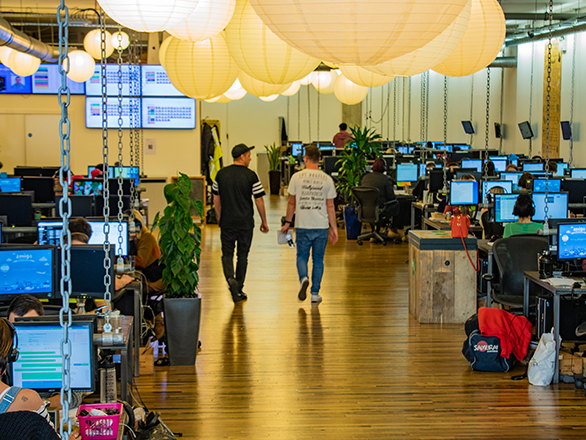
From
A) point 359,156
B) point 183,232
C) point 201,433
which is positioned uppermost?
point 359,156

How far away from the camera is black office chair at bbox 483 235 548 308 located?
222 inches

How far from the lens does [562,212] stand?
24.1 feet

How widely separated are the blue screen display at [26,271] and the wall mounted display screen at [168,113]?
8.66m

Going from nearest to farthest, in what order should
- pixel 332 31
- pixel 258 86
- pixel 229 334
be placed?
1. pixel 332 31
2. pixel 258 86
3. pixel 229 334

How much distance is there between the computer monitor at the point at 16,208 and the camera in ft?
24.8

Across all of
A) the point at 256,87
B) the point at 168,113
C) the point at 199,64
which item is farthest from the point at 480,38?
the point at 168,113

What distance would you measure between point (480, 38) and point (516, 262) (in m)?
2.60

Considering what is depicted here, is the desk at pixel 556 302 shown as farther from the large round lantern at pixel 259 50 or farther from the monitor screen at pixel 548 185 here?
the monitor screen at pixel 548 185

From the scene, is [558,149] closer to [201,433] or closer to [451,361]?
[451,361]

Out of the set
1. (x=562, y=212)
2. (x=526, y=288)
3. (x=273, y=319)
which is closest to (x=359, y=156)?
(x=562, y=212)

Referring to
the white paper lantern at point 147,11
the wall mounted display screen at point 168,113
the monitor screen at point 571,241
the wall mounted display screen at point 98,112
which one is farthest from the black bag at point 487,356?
the wall mounted display screen at point 98,112

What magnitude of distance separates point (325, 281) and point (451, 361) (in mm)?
3130

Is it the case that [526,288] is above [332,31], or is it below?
below

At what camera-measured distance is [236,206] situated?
7.10 m
